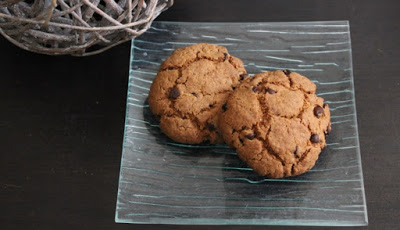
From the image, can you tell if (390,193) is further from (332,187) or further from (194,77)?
(194,77)

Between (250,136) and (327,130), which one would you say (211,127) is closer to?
(250,136)

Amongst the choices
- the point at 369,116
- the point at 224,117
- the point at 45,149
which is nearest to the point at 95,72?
the point at 45,149

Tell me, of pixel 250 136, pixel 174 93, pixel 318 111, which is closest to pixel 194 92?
pixel 174 93

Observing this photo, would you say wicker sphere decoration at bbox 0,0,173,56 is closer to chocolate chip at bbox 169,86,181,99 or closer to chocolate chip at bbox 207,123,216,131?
chocolate chip at bbox 169,86,181,99

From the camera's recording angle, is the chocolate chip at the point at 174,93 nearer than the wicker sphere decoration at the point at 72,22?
No

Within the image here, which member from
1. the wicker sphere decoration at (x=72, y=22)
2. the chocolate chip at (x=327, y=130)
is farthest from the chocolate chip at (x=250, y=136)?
the wicker sphere decoration at (x=72, y=22)

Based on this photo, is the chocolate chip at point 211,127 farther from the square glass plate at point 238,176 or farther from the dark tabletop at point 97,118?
the dark tabletop at point 97,118
